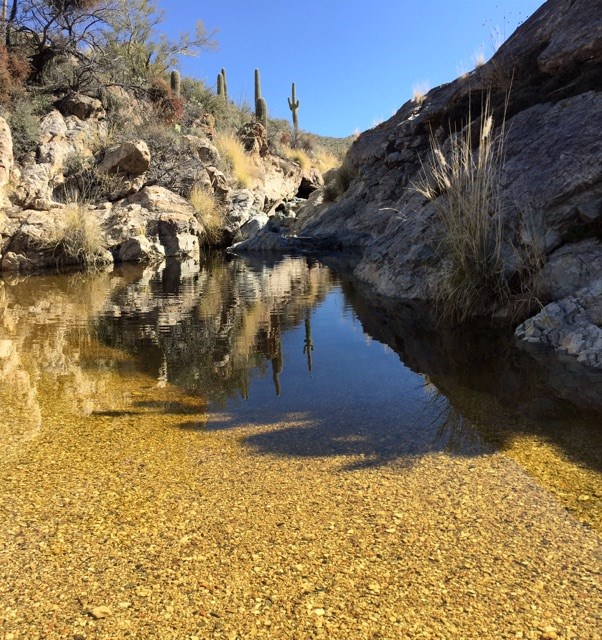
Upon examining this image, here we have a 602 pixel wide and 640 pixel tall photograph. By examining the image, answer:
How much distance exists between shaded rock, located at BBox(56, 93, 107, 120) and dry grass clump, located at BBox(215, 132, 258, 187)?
5.71 meters

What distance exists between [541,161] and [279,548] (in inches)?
217

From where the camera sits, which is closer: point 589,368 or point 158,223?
point 589,368

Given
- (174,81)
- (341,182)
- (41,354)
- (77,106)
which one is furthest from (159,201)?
(41,354)

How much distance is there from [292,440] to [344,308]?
391 cm

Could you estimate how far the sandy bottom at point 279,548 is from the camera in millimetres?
1452

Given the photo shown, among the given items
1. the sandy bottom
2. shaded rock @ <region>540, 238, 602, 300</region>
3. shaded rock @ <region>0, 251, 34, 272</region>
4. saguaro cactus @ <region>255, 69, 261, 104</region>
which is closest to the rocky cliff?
shaded rock @ <region>0, 251, 34, 272</region>

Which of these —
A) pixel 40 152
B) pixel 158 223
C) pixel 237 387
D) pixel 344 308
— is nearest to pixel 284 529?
pixel 237 387

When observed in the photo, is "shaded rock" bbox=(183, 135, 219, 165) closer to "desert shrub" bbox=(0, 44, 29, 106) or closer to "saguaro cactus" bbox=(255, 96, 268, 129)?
"desert shrub" bbox=(0, 44, 29, 106)

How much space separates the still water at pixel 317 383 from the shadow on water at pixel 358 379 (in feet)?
0.04

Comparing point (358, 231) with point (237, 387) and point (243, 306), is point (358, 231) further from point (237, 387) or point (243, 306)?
point (237, 387)

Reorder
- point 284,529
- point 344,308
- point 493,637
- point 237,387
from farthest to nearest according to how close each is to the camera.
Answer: point 344,308 < point 237,387 < point 284,529 < point 493,637

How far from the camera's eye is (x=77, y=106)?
15.1 m

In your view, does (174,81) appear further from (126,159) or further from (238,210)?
(126,159)

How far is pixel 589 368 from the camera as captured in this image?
12.0 ft
